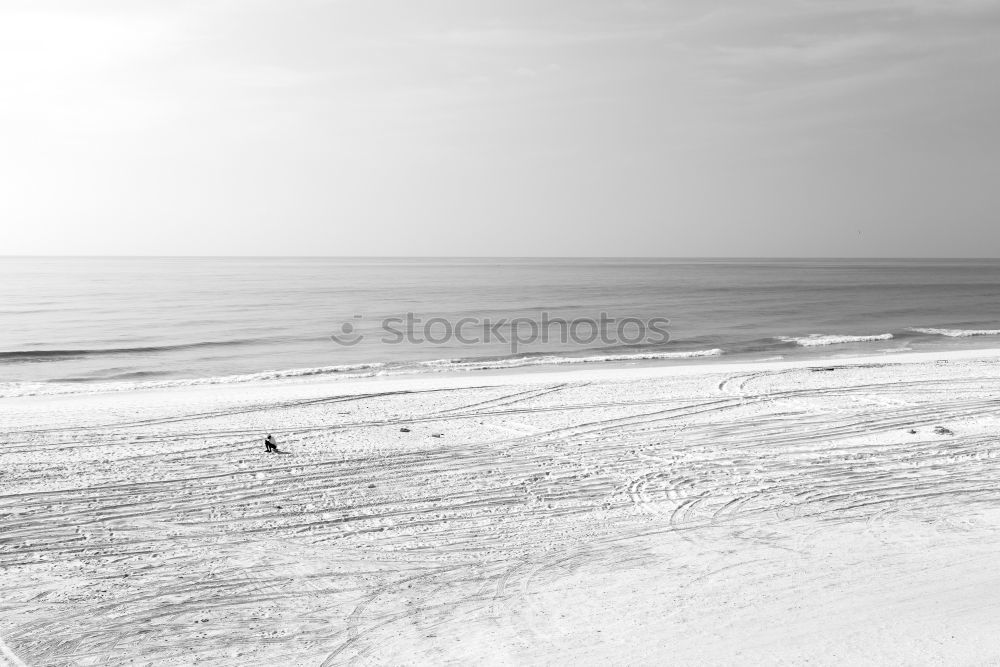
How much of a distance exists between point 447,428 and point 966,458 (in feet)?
28.5

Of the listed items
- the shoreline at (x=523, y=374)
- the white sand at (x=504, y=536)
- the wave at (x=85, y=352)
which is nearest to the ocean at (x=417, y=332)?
the wave at (x=85, y=352)

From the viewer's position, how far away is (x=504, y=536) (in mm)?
8398

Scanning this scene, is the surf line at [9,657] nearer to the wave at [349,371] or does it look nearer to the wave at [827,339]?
the wave at [349,371]

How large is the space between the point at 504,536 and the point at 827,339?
2664 centimetres

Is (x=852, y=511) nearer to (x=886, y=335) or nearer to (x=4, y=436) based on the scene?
(x=4, y=436)

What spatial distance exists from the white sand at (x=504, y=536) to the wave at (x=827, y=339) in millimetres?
15250

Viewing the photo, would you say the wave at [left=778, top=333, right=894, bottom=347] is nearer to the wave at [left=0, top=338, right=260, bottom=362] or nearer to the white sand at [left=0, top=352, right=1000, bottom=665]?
the white sand at [left=0, top=352, right=1000, bottom=665]

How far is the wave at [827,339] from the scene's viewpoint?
29703mm

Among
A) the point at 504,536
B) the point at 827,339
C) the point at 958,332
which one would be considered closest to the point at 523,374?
the point at 504,536

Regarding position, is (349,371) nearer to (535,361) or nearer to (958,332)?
(535,361)

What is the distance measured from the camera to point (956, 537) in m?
8.27

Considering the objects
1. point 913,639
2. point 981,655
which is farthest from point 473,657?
point 981,655

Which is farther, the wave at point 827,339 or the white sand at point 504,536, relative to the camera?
the wave at point 827,339

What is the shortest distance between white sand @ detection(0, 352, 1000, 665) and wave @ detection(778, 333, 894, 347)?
600 inches
